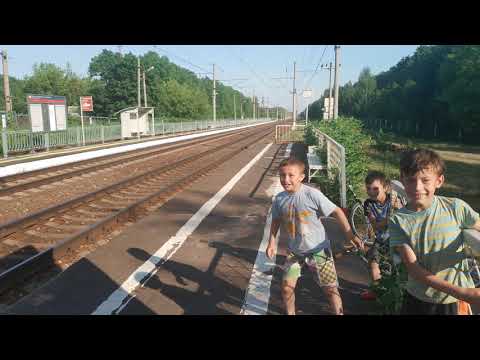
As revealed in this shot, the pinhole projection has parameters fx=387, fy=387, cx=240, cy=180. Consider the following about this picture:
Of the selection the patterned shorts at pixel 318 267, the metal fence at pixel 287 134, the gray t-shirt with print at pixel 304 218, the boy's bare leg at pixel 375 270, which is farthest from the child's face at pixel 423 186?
the metal fence at pixel 287 134

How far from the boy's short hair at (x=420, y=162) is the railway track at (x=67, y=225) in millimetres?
4366

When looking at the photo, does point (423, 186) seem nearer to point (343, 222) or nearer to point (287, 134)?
point (343, 222)

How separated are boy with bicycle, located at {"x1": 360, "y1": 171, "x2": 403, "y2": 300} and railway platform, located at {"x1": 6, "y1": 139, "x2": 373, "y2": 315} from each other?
0.35m

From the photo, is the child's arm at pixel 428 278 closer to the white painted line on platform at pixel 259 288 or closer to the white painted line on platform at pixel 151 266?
the white painted line on platform at pixel 259 288

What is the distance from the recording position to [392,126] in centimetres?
6178

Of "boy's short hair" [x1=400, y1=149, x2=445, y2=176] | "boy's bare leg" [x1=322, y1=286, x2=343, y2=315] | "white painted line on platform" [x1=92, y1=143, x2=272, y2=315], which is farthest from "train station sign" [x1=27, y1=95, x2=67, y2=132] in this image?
"boy's short hair" [x1=400, y1=149, x2=445, y2=176]

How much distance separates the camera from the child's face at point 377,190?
13.7ft

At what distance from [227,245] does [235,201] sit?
332cm

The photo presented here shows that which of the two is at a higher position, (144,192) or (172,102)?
(172,102)

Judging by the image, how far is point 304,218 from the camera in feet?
10.6

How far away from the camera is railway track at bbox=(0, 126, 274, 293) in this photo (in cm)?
505

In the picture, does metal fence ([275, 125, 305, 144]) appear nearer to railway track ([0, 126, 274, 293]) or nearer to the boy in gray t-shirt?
railway track ([0, 126, 274, 293])
